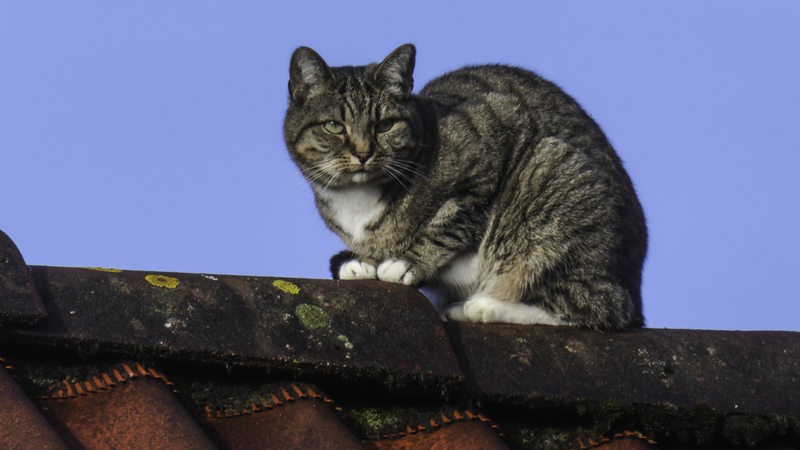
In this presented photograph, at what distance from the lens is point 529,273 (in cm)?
414

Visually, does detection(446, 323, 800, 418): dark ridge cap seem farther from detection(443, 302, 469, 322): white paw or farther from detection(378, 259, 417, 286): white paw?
detection(378, 259, 417, 286): white paw

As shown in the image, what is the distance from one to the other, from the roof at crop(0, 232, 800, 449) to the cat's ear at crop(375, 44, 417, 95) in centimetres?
191

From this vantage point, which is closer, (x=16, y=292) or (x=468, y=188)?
(x=16, y=292)

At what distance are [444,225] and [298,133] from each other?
824mm

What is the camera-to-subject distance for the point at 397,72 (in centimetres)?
460

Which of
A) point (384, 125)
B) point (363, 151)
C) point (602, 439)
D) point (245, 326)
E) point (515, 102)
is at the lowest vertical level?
point (602, 439)

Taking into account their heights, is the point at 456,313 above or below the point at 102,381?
below

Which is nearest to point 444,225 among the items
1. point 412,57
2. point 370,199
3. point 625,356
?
point 370,199

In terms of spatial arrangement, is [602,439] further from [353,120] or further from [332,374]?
[353,120]

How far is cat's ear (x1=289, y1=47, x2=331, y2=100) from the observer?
4.55m

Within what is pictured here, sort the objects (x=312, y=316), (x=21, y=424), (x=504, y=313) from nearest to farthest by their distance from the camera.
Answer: (x=21, y=424) < (x=312, y=316) < (x=504, y=313)

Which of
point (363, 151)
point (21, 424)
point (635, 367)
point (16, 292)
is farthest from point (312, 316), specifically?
point (363, 151)

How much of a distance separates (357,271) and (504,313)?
717 millimetres

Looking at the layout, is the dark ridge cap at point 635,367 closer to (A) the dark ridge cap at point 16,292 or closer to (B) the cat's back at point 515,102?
(A) the dark ridge cap at point 16,292
